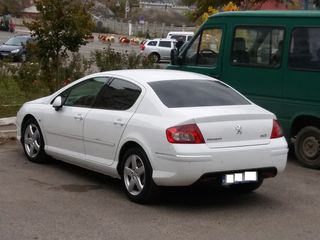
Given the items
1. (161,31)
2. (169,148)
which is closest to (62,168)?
(169,148)

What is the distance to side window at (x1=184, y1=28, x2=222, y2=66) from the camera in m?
10.7

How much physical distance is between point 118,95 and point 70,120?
0.84 m

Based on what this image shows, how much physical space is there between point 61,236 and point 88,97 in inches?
105

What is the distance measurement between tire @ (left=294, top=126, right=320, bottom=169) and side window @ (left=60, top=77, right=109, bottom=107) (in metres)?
3.23

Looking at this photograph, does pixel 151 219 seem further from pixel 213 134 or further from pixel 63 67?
pixel 63 67

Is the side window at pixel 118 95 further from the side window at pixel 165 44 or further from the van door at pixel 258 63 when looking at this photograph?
the side window at pixel 165 44

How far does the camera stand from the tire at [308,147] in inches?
365

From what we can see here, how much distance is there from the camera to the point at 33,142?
8977mm

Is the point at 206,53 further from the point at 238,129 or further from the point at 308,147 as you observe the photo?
the point at 238,129

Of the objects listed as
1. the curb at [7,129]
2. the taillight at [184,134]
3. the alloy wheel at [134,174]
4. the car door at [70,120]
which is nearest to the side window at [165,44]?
the curb at [7,129]

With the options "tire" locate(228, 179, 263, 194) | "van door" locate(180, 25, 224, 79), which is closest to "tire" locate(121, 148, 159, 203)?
"tire" locate(228, 179, 263, 194)

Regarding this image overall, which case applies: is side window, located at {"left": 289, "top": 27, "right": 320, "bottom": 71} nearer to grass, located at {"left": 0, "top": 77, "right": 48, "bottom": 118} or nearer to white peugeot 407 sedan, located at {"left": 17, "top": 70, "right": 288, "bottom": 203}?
white peugeot 407 sedan, located at {"left": 17, "top": 70, "right": 288, "bottom": 203}

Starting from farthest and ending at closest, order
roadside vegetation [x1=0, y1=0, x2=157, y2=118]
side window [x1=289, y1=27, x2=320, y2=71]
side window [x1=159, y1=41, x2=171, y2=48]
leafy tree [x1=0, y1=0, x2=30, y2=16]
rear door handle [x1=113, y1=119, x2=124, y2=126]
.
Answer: leafy tree [x1=0, y1=0, x2=30, y2=16] → side window [x1=159, y1=41, x2=171, y2=48] → roadside vegetation [x1=0, y1=0, x2=157, y2=118] → side window [x1=289, y1=27, x2=320, y2=71] → rear door handle [x1=113, y1=119, x2=124, y2=126]

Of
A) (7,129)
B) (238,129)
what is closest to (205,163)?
(238,129)
